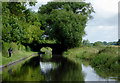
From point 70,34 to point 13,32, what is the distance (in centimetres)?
2782

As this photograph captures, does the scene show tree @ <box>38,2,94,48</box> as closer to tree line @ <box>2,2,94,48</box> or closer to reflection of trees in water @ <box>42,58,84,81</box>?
tree line @ <box>2,2,94,48</box>

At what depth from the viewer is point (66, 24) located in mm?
52688

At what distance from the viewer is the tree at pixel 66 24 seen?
52.7 metres

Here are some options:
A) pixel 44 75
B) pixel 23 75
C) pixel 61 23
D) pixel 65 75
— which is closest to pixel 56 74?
pixel 65 75

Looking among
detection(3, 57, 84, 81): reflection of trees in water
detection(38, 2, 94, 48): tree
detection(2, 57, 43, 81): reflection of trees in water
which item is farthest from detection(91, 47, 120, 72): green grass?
detection(38, 2, 94, 48): tree

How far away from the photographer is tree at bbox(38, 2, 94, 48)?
52688 mm

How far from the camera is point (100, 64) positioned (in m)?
20.9

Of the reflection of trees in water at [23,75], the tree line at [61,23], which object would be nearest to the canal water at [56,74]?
the reflection of trees in water at [23,75]

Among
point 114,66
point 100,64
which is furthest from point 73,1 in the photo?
point 114,66

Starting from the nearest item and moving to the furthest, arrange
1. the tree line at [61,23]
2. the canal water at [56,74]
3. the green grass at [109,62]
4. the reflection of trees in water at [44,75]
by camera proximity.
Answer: the canal water at [56,74] < the reflection of trees in water at [44,75] < the green grass at [109,62] < the tree line at [61,23]

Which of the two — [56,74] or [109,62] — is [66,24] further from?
[56,74]

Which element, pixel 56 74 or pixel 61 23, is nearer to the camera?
pixel 56 74

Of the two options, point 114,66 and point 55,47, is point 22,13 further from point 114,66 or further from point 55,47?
point 55,47

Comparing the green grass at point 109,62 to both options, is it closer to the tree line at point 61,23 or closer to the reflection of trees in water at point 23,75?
the reflection of trees in water at point 23,75
